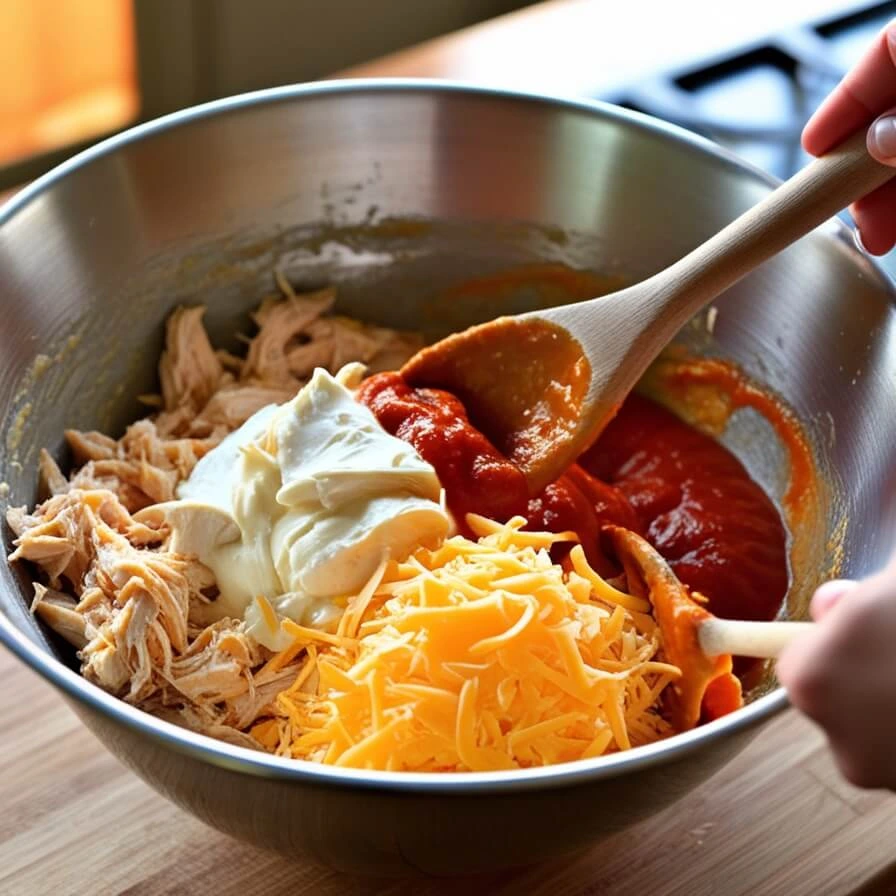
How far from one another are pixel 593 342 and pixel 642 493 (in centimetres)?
28

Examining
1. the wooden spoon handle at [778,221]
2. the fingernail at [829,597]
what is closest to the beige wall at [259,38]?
the wooden spoon handle at [778,221]

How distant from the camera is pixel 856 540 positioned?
1.55 m

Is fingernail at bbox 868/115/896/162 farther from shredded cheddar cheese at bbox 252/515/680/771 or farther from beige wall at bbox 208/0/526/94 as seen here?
beige wall at bbox 208/0/526/94

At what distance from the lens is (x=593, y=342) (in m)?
1.65

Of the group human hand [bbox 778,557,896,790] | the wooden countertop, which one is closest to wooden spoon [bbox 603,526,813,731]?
the wooden countertop

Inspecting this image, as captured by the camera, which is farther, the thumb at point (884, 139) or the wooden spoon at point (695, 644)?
the thumb at point (884, 139)

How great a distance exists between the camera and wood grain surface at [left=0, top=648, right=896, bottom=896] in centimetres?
139

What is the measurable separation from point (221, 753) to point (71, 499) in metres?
0.62

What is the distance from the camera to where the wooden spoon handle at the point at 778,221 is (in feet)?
4.93

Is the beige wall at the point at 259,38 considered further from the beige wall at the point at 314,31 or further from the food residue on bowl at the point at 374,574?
the food residue on bowl at the point at 374,574

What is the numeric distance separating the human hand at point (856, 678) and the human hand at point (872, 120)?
2.40ft

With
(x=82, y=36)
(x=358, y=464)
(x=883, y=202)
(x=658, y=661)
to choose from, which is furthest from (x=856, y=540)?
(x=82, y=36)

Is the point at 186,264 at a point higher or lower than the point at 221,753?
higher

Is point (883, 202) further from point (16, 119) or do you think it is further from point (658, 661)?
point (16, 119)
